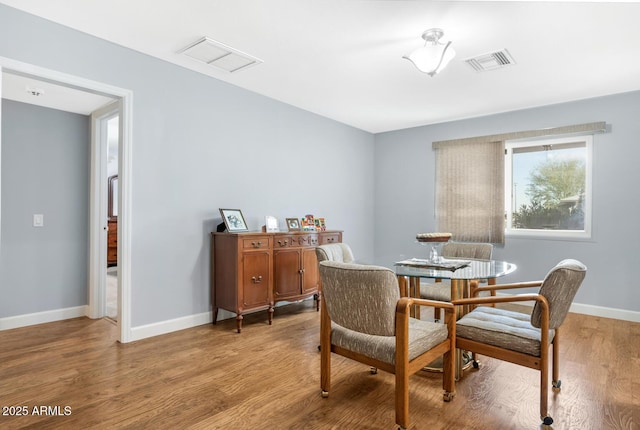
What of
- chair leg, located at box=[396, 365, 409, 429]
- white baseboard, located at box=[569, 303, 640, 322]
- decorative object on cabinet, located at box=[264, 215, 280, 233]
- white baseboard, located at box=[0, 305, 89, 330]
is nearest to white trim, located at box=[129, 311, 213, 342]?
decorative object on cabinet, located at box=[264, 215, 280, 233]

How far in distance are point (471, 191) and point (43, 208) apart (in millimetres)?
5096

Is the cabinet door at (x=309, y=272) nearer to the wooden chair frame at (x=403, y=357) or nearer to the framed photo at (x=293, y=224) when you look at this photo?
the framed photo at (x=293, y=224)

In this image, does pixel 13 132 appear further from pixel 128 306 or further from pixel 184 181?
pixel 128 306

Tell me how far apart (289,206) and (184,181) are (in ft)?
4.66

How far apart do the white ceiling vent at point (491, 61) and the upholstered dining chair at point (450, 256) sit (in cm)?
162

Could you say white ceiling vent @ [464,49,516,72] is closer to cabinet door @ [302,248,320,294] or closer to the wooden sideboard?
the wooden sideboard

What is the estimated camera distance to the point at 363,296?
1841 mm

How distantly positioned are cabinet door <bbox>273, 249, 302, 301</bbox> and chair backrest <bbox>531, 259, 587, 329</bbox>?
2.44m

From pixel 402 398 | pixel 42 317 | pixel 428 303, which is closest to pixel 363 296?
pixel 428 303

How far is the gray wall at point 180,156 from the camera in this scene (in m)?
2.81

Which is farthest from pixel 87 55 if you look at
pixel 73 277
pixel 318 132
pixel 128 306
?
pixel 318 132

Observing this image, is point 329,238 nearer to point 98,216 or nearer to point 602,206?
point 98,216

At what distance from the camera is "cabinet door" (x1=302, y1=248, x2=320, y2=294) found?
13.4 feet

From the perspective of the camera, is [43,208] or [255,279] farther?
[43,208]
